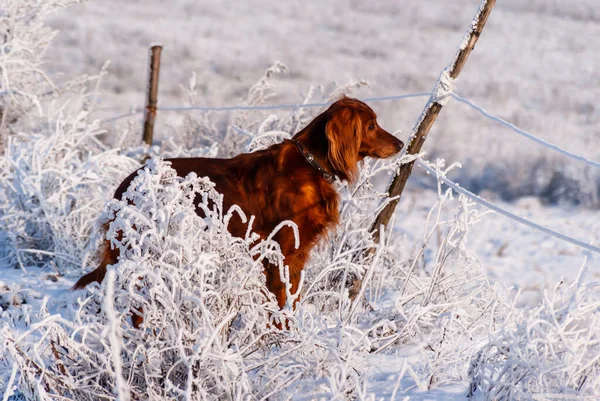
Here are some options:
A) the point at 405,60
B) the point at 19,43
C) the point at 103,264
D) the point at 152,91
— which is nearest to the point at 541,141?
the point at 103,264

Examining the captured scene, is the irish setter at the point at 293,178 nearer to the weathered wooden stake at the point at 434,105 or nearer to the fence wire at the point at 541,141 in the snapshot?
Result: the weathered wooden stake at the point at 434,105

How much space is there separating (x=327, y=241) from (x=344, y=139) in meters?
0.53

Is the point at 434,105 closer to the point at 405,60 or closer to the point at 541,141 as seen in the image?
the point at 541,141

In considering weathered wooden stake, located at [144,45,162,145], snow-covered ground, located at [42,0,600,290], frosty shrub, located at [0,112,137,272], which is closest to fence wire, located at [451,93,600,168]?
frosty shrub, located at [0,112,137,272]

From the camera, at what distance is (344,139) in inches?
140

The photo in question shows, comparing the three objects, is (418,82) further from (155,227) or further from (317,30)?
(155,227)

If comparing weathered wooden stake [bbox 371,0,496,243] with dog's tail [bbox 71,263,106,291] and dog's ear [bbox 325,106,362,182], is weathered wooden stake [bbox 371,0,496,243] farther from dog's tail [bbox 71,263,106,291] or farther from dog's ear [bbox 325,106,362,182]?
dog's tail [bbox 71,263,106,291]

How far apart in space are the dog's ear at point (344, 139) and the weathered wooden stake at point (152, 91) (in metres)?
3.19

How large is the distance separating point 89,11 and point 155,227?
59.2 ft

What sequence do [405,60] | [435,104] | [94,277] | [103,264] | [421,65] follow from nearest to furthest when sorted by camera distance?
[103,264] < [94,277] < [435,104] < [421,65] < [405,60]

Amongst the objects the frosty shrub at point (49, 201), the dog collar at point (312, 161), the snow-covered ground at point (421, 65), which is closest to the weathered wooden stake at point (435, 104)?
the dog collar at point (312, 161)

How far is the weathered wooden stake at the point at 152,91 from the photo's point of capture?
20.7 feet

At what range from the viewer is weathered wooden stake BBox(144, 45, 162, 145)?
6.30 m

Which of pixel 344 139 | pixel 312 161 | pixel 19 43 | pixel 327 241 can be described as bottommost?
pixel 327 241
